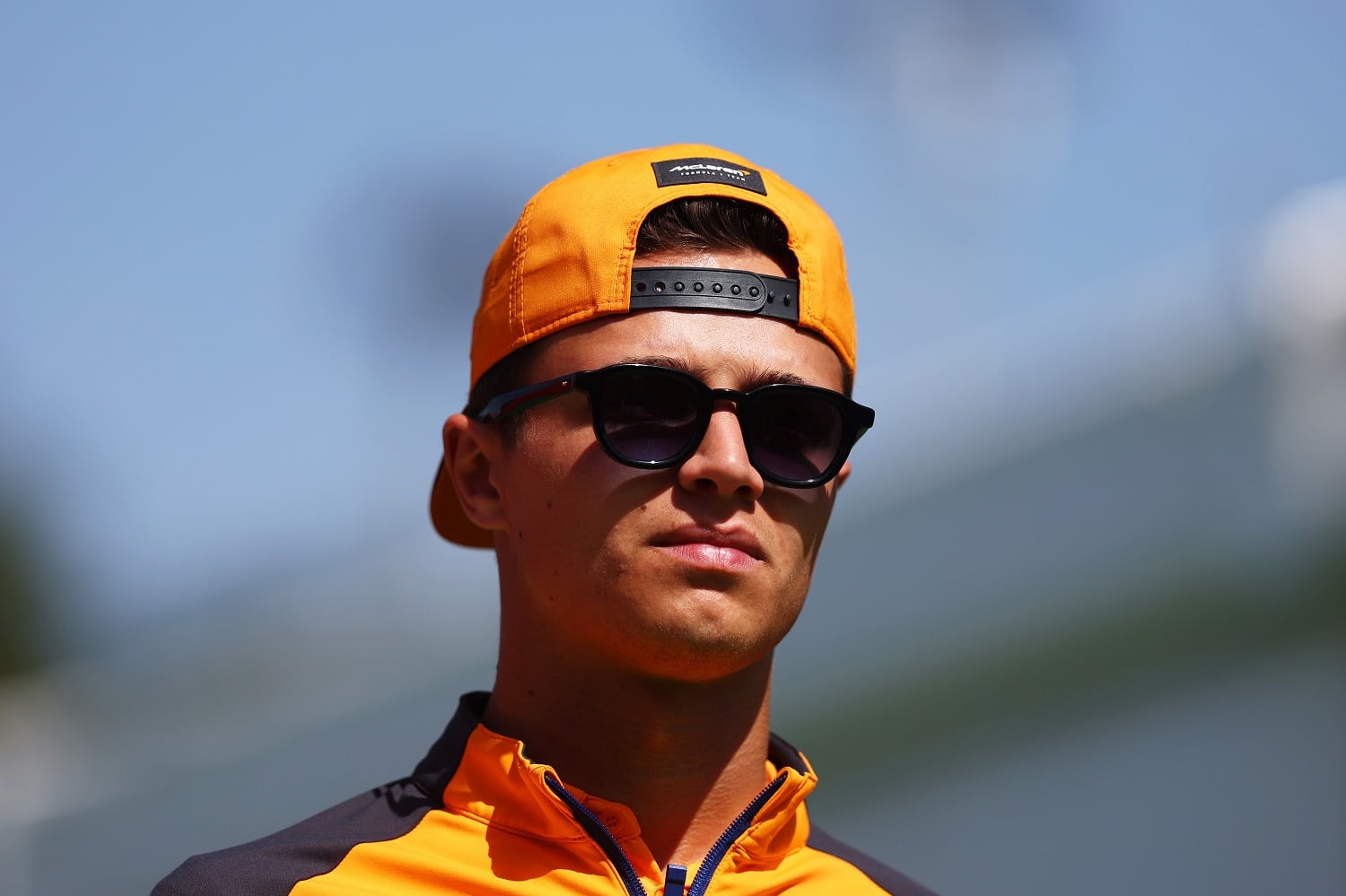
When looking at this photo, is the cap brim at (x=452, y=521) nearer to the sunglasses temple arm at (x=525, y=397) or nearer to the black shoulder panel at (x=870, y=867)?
the sunglasses temple arm at (x=525, y=397)

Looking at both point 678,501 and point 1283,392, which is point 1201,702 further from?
point 678,501

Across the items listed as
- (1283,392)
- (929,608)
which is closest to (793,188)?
(1283,392)

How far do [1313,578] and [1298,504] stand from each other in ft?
0.97

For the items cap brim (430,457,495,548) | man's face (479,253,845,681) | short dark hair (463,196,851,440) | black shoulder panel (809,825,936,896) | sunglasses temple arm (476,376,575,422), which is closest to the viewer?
man's face (479,253,845,681)

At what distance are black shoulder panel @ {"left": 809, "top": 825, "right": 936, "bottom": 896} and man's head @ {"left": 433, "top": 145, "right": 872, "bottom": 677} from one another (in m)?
0.60

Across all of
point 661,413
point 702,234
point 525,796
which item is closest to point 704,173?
point 702,234

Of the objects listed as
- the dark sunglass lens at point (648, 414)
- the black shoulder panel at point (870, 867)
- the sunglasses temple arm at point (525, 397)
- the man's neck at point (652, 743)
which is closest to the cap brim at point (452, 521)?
the sunglasses temple arm at point (525, 397)

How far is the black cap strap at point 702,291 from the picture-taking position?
2.46 metres

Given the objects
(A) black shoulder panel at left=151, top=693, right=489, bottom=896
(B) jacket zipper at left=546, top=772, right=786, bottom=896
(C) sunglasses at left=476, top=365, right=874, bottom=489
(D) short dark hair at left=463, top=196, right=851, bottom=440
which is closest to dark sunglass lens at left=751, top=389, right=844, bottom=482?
(C) sunglasses at left=476, top=365, right=874, bottom=489

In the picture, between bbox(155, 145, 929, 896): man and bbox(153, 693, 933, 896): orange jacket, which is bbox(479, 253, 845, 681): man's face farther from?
bbox(153, 693, 933, 896): orange jacket

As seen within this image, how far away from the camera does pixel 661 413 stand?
2.38 meters

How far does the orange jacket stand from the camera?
236 centimetres

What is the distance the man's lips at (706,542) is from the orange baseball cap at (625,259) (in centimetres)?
38

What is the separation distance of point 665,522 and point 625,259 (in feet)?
1.53
